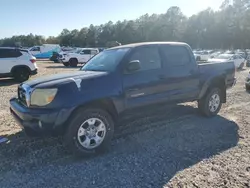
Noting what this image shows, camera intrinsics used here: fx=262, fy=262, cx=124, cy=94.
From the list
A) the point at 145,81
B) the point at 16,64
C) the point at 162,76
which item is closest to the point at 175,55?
the point at 162,76

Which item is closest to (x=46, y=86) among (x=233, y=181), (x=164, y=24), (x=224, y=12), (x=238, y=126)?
(x=233, y=181)

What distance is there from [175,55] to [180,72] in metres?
0.40

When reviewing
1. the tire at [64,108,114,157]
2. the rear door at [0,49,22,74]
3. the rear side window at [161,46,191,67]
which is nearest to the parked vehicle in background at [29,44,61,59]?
the rear door at [0,49,22,74]

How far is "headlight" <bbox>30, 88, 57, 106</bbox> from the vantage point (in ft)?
13.3

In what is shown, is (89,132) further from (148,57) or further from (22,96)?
(148,57)

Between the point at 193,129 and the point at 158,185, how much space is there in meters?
2.53

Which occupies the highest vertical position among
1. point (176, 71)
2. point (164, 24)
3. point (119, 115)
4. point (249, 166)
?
point (164, 24)

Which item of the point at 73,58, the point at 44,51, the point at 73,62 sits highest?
the point at 44,51

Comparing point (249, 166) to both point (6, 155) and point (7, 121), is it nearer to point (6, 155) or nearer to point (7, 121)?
point (6, 155)

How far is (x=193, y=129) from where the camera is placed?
5793 mm

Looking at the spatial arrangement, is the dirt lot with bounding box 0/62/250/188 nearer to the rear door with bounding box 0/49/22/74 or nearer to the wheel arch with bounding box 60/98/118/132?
the wheel arch with bounding box 60/98/118/132

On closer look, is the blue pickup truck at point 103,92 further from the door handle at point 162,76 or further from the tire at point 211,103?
the tire at point 211,103

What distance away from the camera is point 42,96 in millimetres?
4098

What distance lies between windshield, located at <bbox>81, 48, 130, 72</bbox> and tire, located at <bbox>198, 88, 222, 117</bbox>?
2.64m
